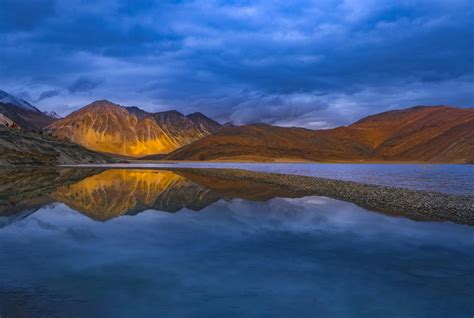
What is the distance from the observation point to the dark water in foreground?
7.58 meters

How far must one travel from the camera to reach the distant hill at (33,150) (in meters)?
89.6

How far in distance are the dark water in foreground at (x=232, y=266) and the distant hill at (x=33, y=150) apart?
79903mm

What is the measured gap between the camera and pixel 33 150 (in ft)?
322

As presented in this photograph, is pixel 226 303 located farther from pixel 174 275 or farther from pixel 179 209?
pixel 179 209

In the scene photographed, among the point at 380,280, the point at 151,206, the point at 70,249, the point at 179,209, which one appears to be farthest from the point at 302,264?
the point at 151,206

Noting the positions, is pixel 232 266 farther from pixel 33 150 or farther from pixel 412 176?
pixel 33 150

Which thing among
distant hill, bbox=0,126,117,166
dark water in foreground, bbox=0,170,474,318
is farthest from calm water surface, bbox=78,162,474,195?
distant hill, bbox=0,126,117,166

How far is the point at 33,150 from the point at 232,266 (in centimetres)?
10147

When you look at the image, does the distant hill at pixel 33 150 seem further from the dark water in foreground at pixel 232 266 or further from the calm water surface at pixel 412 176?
the dark water in foreground at pixel 232 266

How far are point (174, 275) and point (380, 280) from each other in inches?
194

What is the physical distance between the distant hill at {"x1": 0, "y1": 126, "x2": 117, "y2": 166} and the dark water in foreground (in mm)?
79903

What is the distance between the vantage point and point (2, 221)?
17094 millimetres

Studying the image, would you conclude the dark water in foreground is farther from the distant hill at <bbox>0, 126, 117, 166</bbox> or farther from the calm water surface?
the distant hill at <bbox>0, 126, 117, 166</bbox>

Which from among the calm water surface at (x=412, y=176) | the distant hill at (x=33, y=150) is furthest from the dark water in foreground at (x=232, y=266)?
the distant hill at (x=33, y=150)
